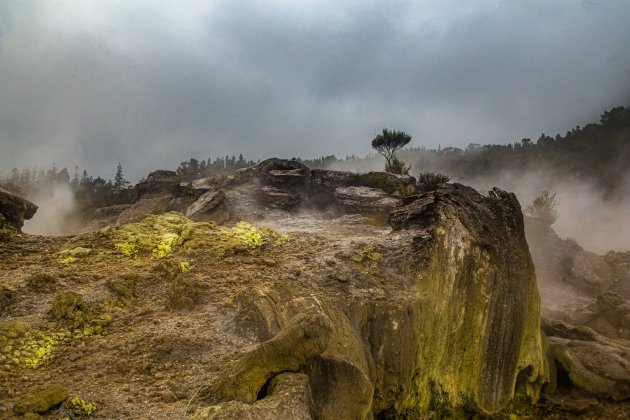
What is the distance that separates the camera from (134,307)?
30.3 ft

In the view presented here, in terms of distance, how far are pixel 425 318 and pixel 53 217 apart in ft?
196

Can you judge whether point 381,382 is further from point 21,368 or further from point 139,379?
point 21,368

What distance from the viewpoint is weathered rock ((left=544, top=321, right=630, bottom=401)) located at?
15.6 metres

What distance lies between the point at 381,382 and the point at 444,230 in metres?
5.81

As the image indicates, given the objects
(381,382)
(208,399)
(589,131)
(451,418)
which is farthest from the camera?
(589,131)

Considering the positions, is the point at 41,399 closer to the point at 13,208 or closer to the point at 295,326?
the point at 295,326

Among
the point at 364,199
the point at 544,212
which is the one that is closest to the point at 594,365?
the point at 364,199

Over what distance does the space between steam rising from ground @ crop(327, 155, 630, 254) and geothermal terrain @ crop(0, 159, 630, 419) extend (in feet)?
146

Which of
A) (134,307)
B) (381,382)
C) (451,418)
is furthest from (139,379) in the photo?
(451,418)

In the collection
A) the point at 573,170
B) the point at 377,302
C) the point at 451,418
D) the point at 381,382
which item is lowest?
the point at 451,418

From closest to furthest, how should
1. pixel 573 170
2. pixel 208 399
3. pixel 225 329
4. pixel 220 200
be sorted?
pixel 208 399 < pixel 225 329 < pixel 220 200 < pixel 573 170

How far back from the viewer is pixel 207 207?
2570 centimetres

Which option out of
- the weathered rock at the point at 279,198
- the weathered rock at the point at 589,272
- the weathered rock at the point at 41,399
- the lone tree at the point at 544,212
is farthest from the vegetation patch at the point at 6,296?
the lone tree at the point at 544,212

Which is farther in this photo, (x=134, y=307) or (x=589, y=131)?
(x=589, y=131)
